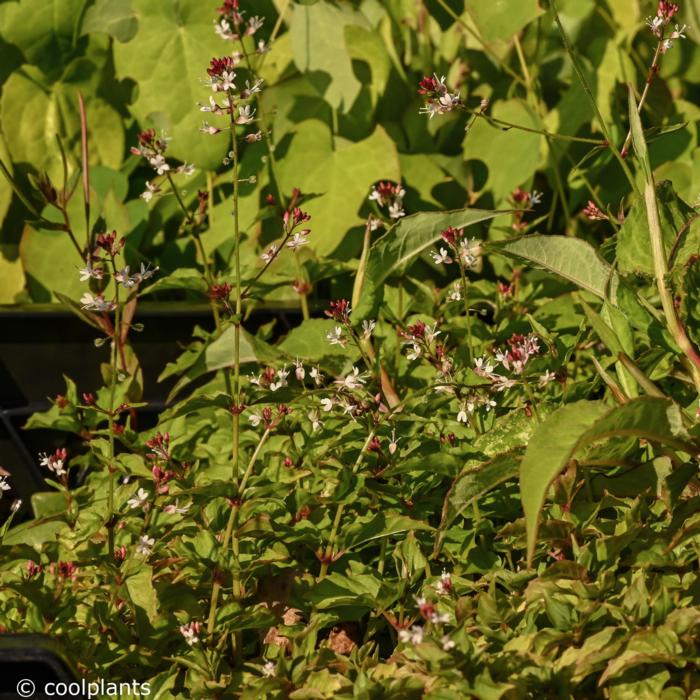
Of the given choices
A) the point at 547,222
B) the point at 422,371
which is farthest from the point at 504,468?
the point at 547,222

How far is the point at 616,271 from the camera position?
1.34 metres

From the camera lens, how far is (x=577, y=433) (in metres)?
1.01

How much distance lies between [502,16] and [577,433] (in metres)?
1.10

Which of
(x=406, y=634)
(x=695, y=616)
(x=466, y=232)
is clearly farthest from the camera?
(x=466, y=232)

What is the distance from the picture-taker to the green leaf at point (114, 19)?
6.86 feet

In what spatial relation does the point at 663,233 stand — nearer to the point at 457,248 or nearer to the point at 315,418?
the point at 457,248

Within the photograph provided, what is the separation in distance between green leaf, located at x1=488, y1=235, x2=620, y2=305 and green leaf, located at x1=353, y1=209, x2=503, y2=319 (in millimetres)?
88

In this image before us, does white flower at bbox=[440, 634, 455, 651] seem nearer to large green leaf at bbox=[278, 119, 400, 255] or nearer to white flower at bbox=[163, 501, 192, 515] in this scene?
white flower at bbox=[163, 501, 192, 515]

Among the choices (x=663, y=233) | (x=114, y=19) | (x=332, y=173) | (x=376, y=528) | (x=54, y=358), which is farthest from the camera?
(x=114, y=19)

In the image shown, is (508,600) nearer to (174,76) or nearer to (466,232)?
A: (466,232)

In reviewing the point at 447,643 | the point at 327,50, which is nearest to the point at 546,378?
the point at 447,643

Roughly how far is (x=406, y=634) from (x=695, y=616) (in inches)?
11.6

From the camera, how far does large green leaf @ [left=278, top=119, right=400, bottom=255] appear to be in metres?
1.91

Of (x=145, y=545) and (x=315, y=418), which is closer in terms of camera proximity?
(x=145, y=545)
